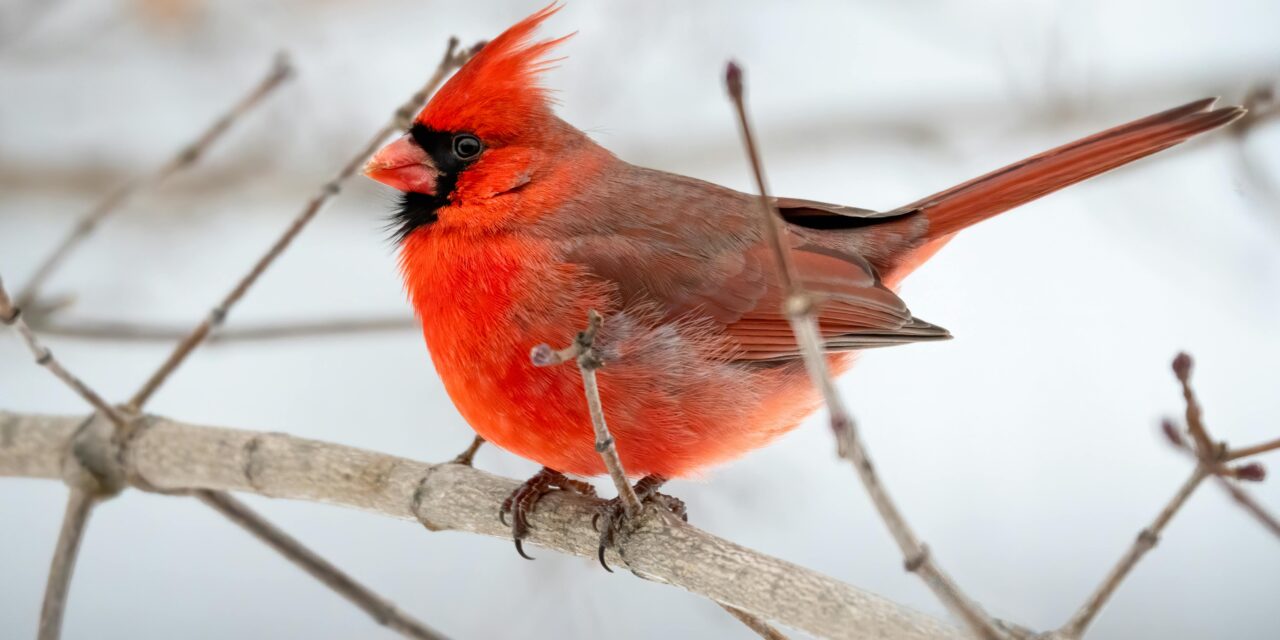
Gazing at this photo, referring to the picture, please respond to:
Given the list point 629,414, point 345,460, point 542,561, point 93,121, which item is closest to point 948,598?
point 629,414

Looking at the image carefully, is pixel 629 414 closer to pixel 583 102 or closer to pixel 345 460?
pixel 345 460

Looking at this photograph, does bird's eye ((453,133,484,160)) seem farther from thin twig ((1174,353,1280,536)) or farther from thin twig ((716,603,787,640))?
thin twig ((1174,353,1280,536))

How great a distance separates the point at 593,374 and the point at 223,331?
1.38 m

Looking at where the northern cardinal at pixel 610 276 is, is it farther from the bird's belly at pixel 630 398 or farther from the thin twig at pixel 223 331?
the thin twig at pixel 223 331

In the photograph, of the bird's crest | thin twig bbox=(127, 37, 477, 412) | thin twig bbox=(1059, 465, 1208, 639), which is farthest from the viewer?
the bird's crest

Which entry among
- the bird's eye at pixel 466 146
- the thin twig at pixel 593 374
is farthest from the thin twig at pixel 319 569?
the bird's eye at pixel 466 146

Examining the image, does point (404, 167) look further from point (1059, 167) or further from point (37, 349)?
point (1059, 167)

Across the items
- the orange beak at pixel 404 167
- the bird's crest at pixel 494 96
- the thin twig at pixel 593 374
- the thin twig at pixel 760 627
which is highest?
the bird's crest at pixel 494 96

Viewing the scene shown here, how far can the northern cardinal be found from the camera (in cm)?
235

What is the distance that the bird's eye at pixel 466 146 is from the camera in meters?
2.60

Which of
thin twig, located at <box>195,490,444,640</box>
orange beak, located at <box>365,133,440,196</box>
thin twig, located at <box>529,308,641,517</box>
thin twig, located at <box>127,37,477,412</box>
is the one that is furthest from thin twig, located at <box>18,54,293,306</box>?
thin twig, located at <box>529,308,641,517</box>

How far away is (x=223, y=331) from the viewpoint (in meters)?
2.75

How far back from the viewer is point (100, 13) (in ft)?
13.7

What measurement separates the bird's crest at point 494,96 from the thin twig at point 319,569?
86 centimetres
